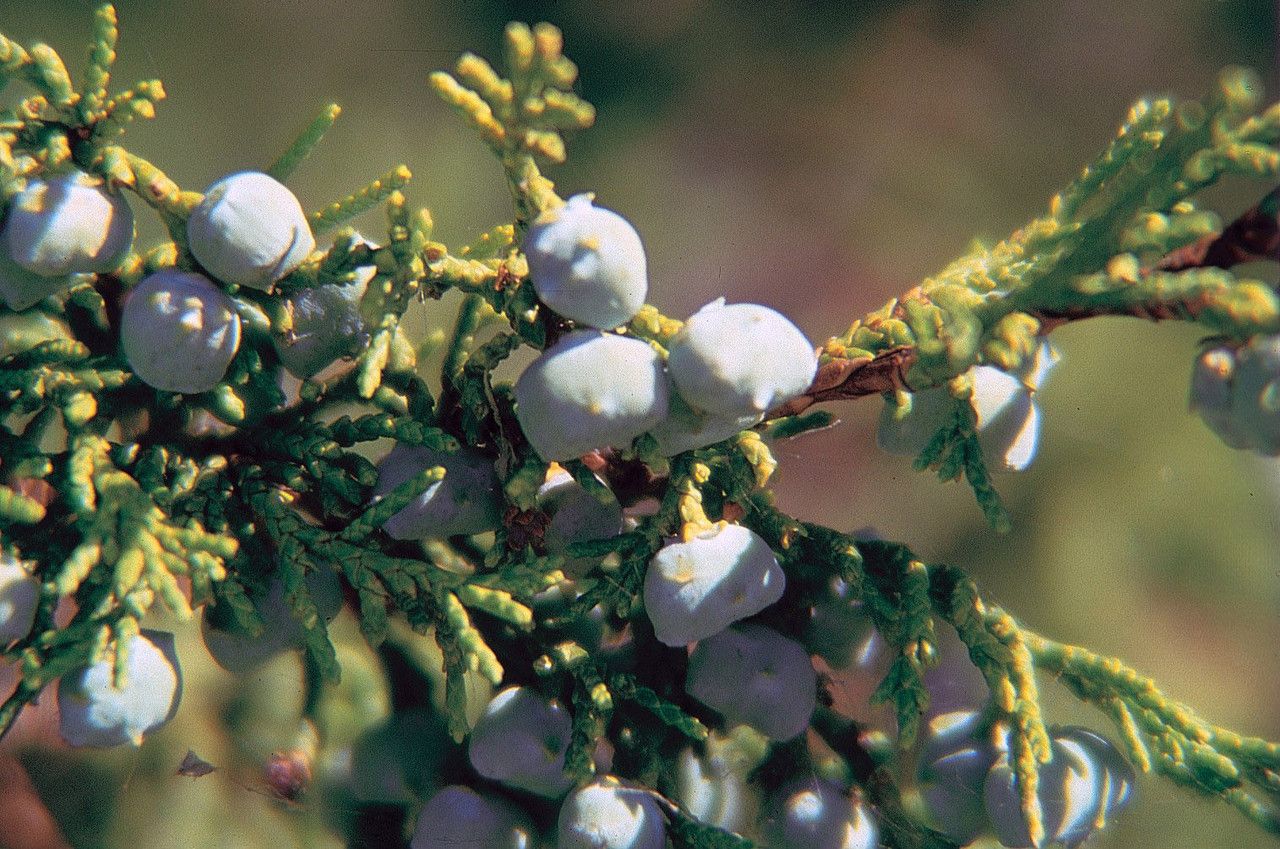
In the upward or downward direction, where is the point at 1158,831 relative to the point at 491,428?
downward

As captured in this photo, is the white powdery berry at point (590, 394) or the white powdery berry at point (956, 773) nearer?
the white powdery berry at point (590, 394)

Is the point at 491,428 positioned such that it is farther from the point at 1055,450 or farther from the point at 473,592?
the point at 1055,450

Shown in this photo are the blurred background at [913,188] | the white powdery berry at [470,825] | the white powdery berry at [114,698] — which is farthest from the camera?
the blurred background at [913,188]

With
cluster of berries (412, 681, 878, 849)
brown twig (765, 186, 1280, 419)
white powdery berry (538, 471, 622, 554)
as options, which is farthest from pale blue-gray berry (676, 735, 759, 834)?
brown twig (765, 186, 1280, 419)

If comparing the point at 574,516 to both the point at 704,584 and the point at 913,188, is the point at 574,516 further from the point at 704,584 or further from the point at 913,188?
the point at 913,188

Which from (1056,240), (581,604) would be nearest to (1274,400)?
(1056,240)

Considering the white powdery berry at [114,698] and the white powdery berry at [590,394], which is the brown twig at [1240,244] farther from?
the white powdery berry at [114,698]

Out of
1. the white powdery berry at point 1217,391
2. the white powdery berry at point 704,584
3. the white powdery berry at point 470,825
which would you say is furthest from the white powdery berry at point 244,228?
the white powdery berry at point 1217,391
